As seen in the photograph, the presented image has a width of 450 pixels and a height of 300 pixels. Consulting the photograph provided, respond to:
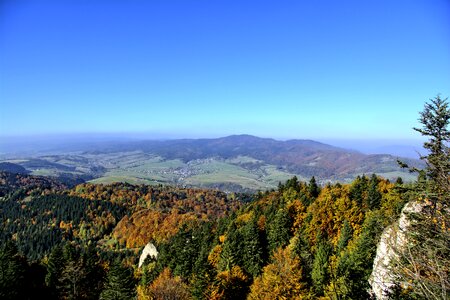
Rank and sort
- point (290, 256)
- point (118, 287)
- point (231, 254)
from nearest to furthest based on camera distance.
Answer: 1. point (290, 256)
2. point (118, 287)
3. point (231, 254)

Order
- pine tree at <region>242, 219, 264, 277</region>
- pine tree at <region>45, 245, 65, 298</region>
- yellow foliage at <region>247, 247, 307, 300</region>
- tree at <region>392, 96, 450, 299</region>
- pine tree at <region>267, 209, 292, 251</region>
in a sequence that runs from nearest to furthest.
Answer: tree at <region>392, 96, 450, 299</region> < yellow foliage at <region>247, 247, 307, 300</region> < pine tree at <region>45, 245, 65, 298</region> < pine tree at <region>242, 219, 264, 277</region> < pine tree at <region>267, 209, 292, 251</region>

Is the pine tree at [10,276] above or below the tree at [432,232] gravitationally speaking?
below

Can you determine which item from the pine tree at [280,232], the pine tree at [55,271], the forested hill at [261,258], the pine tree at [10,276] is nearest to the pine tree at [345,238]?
the forested hill at [261,258]

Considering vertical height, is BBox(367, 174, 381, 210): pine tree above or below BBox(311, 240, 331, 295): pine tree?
above

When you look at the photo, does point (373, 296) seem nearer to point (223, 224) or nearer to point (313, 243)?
point (313, 243)

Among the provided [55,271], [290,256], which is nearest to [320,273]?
[290,256]

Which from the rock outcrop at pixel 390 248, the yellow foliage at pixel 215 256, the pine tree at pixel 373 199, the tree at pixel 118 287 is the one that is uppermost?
the rock outcrop at pixel 390 248

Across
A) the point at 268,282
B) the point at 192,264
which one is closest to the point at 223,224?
the point at 192,264

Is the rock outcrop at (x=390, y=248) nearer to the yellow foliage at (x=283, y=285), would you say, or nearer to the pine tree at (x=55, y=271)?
the yellow foliage at (x=283, y=285)

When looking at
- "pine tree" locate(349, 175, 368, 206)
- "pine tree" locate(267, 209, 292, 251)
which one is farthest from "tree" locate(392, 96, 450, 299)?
"pine tree" locate(349, 175, 368, 206)

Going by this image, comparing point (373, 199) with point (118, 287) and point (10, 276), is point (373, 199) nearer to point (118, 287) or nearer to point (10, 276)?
point (118, 287)

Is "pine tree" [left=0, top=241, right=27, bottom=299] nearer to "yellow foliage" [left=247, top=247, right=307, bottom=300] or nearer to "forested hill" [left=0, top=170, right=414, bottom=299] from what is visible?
"forested hill" [left=0, top=170, right=414, bottom=299]
